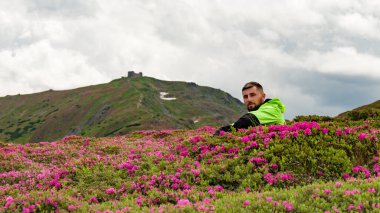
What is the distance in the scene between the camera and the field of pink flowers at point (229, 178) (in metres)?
8.99

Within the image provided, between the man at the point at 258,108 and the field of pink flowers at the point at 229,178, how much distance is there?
2.76 ft

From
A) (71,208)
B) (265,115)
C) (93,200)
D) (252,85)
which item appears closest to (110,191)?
(93,200)

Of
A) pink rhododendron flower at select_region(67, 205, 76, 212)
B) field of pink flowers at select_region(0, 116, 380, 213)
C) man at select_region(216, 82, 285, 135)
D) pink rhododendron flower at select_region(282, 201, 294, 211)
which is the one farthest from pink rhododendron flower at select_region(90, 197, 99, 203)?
man at select_region(216, 82, 285, 135)

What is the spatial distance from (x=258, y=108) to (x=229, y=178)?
5557 mm

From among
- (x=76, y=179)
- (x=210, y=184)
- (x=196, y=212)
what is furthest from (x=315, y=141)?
(x=76, y=179)

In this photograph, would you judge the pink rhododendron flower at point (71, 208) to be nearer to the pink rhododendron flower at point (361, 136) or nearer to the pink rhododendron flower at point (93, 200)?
the pink rhododendron flower at point (93, 200)

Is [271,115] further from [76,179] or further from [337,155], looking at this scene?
[76,179]

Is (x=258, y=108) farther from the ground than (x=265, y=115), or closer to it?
farther from the ground

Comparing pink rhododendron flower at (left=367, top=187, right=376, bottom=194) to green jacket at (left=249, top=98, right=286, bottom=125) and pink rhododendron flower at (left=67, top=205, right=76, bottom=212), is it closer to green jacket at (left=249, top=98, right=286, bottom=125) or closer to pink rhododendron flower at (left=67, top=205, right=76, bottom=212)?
pink rhododendron flower at (left=67, top=205, right=76, bottom=212)

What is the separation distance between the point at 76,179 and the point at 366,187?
1040 centimetres

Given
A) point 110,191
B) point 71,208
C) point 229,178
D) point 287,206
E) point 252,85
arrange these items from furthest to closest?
point 252,85
point 229,178
point 110,191
point 71,208
point 287,206

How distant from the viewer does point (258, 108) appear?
17031 mm

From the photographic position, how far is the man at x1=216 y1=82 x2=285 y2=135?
53.8 feet

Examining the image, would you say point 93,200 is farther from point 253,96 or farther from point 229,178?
point 253,96
